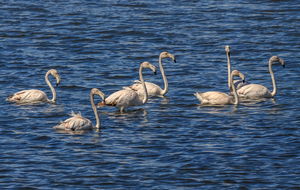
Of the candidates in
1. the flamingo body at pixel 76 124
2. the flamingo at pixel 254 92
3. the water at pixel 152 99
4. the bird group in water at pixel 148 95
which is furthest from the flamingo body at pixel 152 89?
the flamingo body at pixel 76 124

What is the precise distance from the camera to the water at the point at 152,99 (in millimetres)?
16578

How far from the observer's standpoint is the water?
Result: 16.6m

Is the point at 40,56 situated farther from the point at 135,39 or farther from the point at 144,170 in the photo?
the point at 144,170

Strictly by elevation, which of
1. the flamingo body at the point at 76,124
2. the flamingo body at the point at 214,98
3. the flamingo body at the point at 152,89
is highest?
the flamingo body at the point at 152,89

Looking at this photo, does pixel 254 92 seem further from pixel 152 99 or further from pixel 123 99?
pixel 123 99

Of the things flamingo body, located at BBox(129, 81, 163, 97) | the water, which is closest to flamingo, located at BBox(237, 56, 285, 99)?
the water

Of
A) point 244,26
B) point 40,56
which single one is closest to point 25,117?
point 40,56

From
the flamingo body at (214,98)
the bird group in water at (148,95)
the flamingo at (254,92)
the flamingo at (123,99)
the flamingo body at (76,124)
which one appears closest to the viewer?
the flamingo body at (76,124)

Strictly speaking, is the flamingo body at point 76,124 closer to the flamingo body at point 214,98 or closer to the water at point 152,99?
the water at point 152,99

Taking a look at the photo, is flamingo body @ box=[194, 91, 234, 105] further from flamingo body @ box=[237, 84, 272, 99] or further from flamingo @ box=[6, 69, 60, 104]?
flamingo @ box=[6, 69, 60, 104]

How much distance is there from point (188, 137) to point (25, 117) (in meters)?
4.13

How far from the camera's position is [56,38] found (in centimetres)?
3259

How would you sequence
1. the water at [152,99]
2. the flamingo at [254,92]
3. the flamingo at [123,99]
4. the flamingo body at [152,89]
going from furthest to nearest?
the flamingo body at [152,89], the flamingo at [254,92], the flamingo at [123,99], the water at [152,99]

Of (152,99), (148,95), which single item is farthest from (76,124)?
(148,95)
